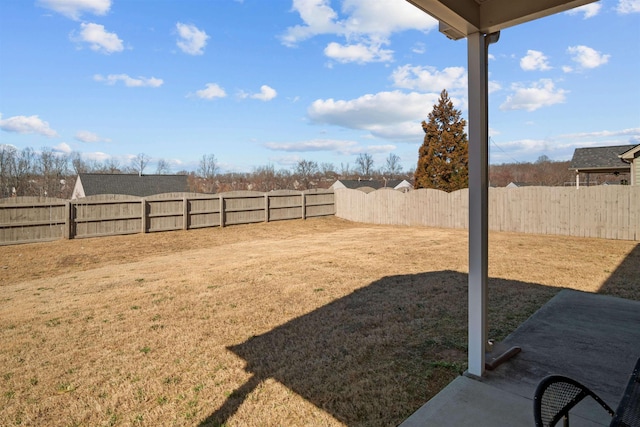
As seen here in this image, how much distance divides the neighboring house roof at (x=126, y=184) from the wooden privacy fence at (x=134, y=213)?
12.9 meters

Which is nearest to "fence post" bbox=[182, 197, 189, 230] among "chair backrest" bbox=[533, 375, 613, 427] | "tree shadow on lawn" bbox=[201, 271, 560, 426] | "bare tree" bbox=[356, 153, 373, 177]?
"tree shadow on lawn" bbox=[201, 271, 560, 426]

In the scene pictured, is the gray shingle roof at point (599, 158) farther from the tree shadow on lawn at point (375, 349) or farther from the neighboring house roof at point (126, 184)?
the neighboring house roof at point (126, 184)

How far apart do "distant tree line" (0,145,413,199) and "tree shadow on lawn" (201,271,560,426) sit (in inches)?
1103

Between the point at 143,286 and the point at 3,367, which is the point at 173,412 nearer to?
the point at 3,367

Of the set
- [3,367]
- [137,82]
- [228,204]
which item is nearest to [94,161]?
[137,82]

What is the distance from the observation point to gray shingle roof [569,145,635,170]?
47.1 ft

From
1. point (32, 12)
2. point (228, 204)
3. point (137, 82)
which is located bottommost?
point (228, 204)

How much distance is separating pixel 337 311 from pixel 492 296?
6.93 ft

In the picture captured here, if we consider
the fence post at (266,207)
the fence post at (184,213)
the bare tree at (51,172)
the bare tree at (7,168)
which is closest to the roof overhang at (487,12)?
the fence post at (184,213)

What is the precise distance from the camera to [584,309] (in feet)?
12.9

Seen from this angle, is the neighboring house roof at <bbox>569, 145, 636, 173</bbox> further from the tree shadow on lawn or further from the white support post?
the white support post

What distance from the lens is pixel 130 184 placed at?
78.3 feet

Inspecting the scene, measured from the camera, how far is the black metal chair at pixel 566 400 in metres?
1.08

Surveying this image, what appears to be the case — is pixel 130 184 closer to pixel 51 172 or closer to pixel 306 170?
pixel 51 172
